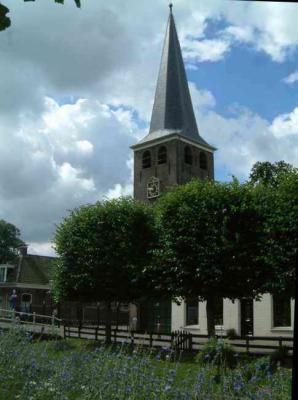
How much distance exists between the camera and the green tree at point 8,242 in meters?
70.9

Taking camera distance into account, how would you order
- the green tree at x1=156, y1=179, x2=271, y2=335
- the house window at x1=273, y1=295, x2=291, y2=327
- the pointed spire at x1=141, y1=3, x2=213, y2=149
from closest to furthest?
the green tree at x1=156, y1=179, x2=271, y2=335 < the house window at x1=273, y1=295, x2=291, y2=327 < the pointed spire at x1=141, y1=3, x2=213, y2=149

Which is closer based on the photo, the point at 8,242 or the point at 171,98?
the point at 171,98

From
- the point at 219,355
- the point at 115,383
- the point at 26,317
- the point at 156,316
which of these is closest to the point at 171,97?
the point at 156,316

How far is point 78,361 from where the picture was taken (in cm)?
978

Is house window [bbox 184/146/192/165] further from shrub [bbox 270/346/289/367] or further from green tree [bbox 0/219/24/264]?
shrub [bbox 270/346/289/367]

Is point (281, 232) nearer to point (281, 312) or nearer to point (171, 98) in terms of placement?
point (281, 312)

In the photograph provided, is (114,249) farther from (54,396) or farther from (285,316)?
(54,396)

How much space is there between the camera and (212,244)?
21.9 meters

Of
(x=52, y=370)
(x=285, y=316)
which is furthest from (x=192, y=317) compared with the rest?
(x=52, y=370)

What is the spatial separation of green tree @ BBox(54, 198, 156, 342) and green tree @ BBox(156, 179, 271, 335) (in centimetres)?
275

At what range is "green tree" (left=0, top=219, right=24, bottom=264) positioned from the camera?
70.9 metres

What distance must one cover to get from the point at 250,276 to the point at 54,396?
49.5ft

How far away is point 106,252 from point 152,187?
2774 cm

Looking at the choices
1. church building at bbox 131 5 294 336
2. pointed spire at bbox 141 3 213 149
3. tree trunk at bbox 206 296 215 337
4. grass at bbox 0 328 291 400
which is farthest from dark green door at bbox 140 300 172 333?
grass at bbox 0 328 291 400
